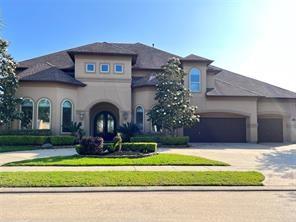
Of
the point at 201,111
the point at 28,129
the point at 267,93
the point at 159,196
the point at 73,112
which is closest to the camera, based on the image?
the point at 159,196

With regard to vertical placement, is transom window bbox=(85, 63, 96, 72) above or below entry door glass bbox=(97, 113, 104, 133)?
above

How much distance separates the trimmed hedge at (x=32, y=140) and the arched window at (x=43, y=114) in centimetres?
235

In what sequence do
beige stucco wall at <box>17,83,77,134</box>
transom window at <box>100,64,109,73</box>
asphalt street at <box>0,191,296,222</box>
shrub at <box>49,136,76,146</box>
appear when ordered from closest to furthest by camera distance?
asphalt street at <box>0,191,296,222</box> → shrub at <box>49,136,76,146</box> → beige stucco wall at <box>17,83,77,134</box> → transom window at <box>100,64,109,73</box>

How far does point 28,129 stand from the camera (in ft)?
65.3

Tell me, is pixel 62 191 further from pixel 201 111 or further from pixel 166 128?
pixel 201 111

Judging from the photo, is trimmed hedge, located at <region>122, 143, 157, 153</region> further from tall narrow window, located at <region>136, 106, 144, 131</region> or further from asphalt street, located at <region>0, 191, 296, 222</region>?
tall narrow window, located at <region>136, 106, 144, 131</region>

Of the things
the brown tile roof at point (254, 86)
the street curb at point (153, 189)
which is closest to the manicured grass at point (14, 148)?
the street curb at point (153, 189)

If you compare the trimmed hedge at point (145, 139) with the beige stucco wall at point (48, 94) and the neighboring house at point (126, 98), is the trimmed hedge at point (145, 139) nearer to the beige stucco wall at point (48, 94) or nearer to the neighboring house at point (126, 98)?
the neighboring house at point (126, 98)

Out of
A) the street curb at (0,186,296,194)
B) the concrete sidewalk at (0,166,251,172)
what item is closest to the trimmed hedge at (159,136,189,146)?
the concrete sidewalk at (0,166,251,172)

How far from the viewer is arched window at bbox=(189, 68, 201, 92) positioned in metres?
23.9

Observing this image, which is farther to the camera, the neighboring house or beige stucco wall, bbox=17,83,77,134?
the neighboring house

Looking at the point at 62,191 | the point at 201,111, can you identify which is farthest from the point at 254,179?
the point at 201,111

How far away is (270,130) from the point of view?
85.3ft

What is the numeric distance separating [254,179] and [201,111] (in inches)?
594
